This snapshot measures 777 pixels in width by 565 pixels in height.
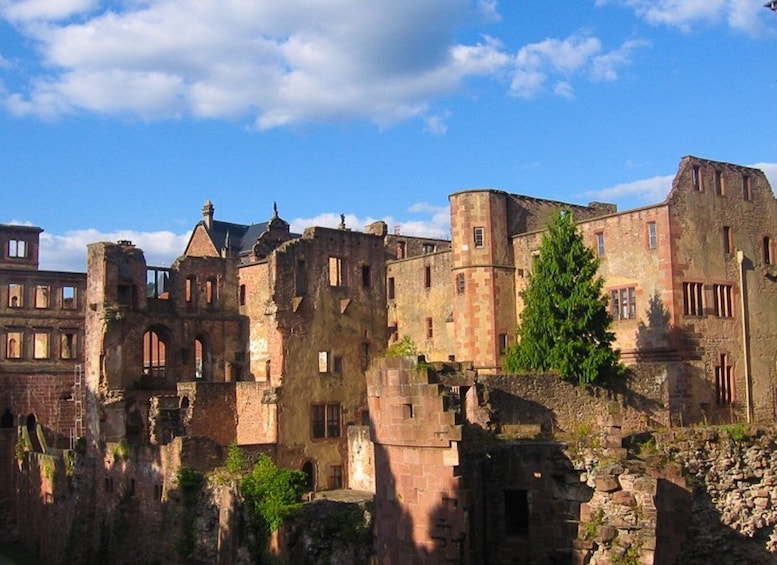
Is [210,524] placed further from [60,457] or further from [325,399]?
[60,457]

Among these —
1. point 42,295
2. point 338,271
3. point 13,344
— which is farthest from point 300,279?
point 13,344

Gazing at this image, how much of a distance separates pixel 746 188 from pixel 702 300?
5.80 meters

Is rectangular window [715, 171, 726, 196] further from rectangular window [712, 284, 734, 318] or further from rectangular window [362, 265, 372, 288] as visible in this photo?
rectangular window [362, 265, 372, 288]

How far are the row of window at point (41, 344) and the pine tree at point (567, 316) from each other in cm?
2945

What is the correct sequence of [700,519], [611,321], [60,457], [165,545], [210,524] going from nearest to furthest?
[700,519], [210,524], [165,545], [611,321], [60,457]

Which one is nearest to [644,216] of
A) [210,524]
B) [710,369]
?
[710,369]

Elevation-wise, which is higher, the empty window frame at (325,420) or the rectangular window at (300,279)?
the rectangular window at (300,279)

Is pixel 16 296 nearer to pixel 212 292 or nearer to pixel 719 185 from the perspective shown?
pixel 212 292

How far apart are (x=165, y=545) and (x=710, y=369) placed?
21.0 metres

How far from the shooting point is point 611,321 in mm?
36500

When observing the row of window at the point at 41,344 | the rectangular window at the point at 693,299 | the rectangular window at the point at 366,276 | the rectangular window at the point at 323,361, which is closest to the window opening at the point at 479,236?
the rectangular window at the point at 366,276

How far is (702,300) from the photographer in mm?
37406

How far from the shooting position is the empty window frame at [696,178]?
124 ft

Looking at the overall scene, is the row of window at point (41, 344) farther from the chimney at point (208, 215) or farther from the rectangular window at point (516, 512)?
the rectangular window at point (516, 512)
